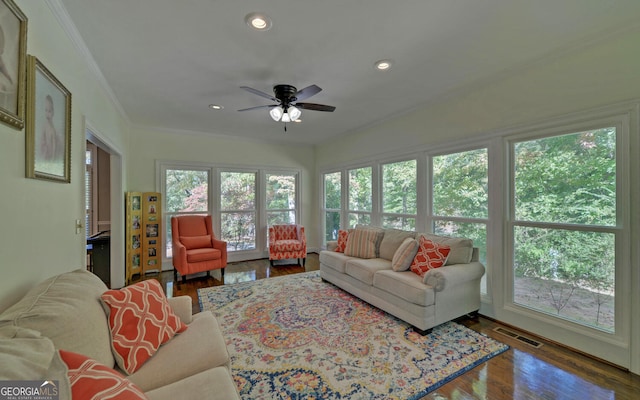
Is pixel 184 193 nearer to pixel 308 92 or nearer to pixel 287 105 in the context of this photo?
pixel 287 105

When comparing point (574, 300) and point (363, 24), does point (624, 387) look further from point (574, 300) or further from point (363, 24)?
point (363, 24)

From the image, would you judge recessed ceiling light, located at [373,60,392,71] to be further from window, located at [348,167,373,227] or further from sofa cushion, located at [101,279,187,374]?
sofa cushion, located at [101,279,187,374]

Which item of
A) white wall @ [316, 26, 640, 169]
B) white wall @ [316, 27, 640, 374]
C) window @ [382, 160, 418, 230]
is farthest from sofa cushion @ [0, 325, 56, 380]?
window @ [382, 160, 418, 230]

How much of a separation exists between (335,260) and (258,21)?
118 inches

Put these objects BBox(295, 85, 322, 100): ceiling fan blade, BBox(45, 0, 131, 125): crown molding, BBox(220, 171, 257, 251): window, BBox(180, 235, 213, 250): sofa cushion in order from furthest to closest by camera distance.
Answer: BBox(220, 171, 257, 251): window, BBox(180, 235, 213, 250): sofa cushion, BBox(295, 85, 322, 100): ceiling fan blade, BBox(45, 0, 131, 125): crown molding

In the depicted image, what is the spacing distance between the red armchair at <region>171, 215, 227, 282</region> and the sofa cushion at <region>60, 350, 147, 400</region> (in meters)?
3.46

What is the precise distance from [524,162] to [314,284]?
3.15 meters

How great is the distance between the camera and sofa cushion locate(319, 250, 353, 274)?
3.69 m

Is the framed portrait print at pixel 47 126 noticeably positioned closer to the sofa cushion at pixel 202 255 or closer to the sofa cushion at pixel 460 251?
the sofa cushion at pixel 202 255

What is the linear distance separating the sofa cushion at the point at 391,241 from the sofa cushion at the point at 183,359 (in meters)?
2.53

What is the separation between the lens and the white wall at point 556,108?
2088 mm

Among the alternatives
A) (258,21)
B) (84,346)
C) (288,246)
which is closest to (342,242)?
(288,246)

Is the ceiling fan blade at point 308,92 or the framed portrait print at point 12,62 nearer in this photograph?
the framed portrait print at point 12,62

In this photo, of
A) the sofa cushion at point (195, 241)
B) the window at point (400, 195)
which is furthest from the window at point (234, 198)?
the window at point (400, 195)
